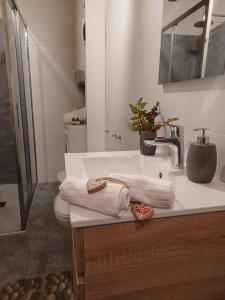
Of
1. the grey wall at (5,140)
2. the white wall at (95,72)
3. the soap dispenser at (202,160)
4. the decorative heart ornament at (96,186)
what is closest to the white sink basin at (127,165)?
the soap dispenser at (202,160)

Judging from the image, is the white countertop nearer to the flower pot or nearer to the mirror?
the flower pot

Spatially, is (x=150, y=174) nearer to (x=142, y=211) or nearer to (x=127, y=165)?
(x=127, y=165)

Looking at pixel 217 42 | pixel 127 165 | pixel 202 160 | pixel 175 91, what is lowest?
pixel 127 165

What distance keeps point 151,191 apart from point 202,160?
0.28m

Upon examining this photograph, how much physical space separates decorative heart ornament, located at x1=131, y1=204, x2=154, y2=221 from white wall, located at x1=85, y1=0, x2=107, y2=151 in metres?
1.78

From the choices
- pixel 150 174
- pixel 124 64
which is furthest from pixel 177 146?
pixel 124 64

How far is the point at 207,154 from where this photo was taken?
811mm

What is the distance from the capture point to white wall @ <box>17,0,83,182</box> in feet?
8.91

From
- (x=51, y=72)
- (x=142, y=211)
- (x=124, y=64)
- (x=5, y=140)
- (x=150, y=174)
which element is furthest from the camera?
(x=51, y=72)

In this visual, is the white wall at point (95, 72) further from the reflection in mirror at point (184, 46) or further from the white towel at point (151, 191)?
the white towel at point (151, 191)

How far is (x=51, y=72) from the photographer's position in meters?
2.85

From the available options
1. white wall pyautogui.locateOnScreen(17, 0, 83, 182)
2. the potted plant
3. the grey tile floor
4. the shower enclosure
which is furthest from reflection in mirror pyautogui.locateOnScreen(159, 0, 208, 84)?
white wall pyautogui.locateOnScreen(17, 0, 83, 182)

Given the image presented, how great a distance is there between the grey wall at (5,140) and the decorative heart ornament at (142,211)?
2.29 m

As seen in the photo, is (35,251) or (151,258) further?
(35,251)
